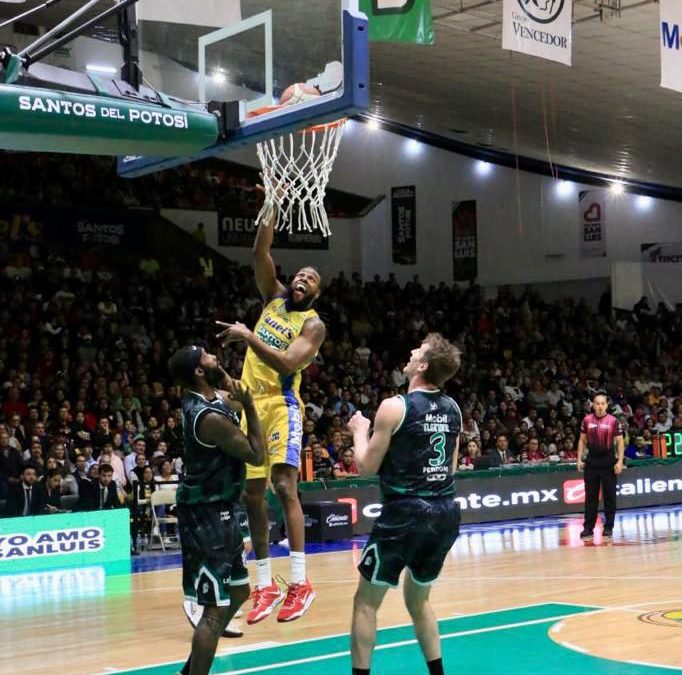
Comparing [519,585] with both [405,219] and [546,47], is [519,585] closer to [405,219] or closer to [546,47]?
[546,47]

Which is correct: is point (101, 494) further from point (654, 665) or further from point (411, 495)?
point (411, 495)

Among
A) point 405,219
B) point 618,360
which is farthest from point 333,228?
point 618,360

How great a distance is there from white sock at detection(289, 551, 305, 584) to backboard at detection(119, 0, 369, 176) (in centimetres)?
280

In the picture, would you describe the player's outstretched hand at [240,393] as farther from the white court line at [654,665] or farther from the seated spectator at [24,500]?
the seated spectator at [24,500]

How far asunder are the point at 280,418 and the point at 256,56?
97.3 inches

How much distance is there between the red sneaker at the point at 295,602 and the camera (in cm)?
845

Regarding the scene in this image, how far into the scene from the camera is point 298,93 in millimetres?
8070

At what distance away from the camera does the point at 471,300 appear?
28.2 metres

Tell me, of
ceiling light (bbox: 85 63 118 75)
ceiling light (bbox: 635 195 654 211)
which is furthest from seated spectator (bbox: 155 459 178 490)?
ceiling light (bbox: 635 195 654 211)

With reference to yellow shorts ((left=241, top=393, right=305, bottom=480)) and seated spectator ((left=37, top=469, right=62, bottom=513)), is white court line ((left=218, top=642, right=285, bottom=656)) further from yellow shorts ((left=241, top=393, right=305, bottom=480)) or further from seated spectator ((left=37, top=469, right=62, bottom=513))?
seated spectator ((left=37, top=469, right=62, bottom=513))

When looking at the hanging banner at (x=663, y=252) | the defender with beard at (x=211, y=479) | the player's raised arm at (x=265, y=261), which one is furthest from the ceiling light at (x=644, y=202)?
the defender with beard at (x=211, y=479)

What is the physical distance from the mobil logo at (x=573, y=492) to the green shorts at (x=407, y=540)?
43.7ft

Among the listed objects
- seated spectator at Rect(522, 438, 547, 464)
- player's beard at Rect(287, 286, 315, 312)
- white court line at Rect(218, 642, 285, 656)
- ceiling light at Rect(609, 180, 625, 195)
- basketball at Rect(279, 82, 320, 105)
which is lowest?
white court line at Rect(218, 642, 285, 656)

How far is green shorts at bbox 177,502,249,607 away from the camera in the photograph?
649cm
